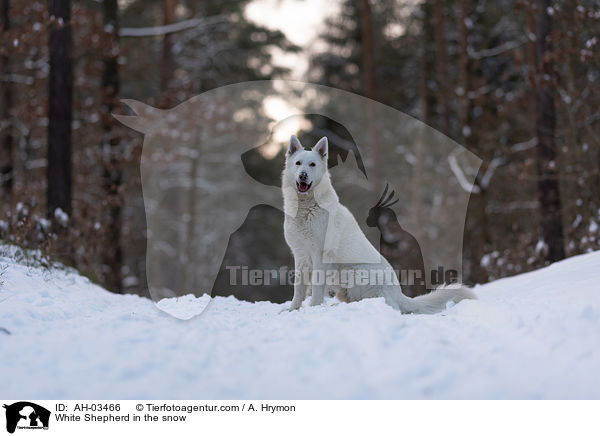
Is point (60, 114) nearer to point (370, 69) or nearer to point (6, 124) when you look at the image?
point (6, 124)

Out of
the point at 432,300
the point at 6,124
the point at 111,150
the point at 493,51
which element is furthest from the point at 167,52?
the point at 432,300

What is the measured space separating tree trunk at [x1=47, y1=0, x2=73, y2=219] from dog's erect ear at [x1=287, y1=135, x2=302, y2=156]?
205 inches

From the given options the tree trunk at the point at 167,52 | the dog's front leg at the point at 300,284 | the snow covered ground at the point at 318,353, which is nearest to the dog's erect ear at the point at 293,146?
the dog's front leg at the point at 300,284

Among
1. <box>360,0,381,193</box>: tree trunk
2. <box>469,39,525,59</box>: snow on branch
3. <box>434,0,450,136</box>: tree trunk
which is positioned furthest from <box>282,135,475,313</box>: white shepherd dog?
<box>434,0,450,136</box>: tree trunk

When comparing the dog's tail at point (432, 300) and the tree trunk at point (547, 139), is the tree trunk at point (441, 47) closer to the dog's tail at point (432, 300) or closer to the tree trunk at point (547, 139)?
the tree trunk at point (547, 139)

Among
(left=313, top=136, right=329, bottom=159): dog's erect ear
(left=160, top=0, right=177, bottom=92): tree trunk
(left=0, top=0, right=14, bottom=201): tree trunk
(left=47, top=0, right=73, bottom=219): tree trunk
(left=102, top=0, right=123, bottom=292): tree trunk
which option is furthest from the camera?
(left=160, top=0, right=177, bottom=92): tree trunk

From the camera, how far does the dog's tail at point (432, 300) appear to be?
4887 millimetres

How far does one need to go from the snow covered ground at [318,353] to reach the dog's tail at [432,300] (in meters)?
0.66

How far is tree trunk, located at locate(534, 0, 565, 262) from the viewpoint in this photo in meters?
8.92

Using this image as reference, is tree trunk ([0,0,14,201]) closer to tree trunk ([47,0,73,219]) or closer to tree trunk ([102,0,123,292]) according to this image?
tree trunk ([102,0,123,292])

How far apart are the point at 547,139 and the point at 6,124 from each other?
11189 millimetres
